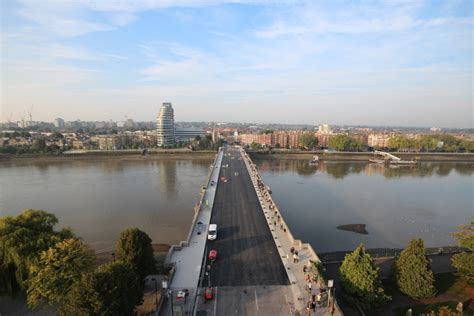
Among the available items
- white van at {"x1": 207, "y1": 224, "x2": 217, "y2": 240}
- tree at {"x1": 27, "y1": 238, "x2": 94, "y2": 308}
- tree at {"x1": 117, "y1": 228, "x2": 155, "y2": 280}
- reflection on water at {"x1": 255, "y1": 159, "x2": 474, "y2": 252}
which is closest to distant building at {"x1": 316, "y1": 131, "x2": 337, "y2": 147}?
reflection on water at {"x1": 255, "y1": 159, "x2": 474, "y2": 252}

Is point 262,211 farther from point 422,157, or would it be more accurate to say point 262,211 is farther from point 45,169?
point 422,157

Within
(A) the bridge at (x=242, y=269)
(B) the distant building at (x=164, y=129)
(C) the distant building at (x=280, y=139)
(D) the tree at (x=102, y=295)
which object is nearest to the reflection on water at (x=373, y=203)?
(A) the bridge at (x=242, y=269)

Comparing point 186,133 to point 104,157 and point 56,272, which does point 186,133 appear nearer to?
point 104,157

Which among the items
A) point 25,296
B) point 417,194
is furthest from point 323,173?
point 25,296

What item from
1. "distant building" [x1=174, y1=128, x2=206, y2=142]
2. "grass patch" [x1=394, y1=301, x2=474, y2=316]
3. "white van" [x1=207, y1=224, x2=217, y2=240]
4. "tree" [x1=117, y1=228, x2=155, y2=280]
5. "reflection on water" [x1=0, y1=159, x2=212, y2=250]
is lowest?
"grass patch" [x1=394, y1=301, x2=474, y2=316]

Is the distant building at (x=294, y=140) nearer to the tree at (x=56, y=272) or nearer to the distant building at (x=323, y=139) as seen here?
the distant building at (x=323, y=139)

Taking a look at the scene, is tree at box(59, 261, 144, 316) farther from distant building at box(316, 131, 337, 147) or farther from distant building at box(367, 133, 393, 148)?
distant building at box(367, 133, 393, 148)

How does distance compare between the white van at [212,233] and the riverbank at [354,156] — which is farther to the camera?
the riverbank at [354,156]
